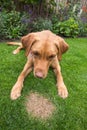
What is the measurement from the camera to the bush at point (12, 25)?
706 cm

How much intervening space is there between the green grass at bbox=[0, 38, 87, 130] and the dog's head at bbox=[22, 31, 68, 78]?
0.62 meters

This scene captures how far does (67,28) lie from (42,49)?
4.36m

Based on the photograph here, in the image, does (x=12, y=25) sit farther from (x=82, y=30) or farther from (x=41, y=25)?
(x=82, y=30)

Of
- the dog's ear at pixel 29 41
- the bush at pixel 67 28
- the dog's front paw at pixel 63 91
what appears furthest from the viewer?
the bush at pixel 67 28

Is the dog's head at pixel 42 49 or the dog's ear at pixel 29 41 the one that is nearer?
the dog's head at pixel 42 49

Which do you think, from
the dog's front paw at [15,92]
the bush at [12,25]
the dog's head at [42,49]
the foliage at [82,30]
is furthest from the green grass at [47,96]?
the foliage at [82,30]

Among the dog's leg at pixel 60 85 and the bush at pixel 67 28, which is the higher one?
the dog's leg at pixel 60 85

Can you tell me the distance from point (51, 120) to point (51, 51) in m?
1.09

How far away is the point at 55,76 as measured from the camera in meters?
5.06

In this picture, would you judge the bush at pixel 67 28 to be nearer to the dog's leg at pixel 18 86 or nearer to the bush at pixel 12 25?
the bush at pixel 12 25

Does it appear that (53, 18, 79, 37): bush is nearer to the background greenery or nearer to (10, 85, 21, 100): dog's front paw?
the background greenery

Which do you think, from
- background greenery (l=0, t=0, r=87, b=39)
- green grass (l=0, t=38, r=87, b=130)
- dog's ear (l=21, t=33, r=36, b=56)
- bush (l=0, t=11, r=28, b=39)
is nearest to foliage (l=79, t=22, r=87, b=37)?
background greenery (l=0, t=0, r=87, b=39)

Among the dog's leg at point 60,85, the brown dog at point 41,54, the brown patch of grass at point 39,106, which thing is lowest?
the brown patch of grass at point 39,106

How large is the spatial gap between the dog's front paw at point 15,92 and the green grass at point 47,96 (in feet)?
0.21
